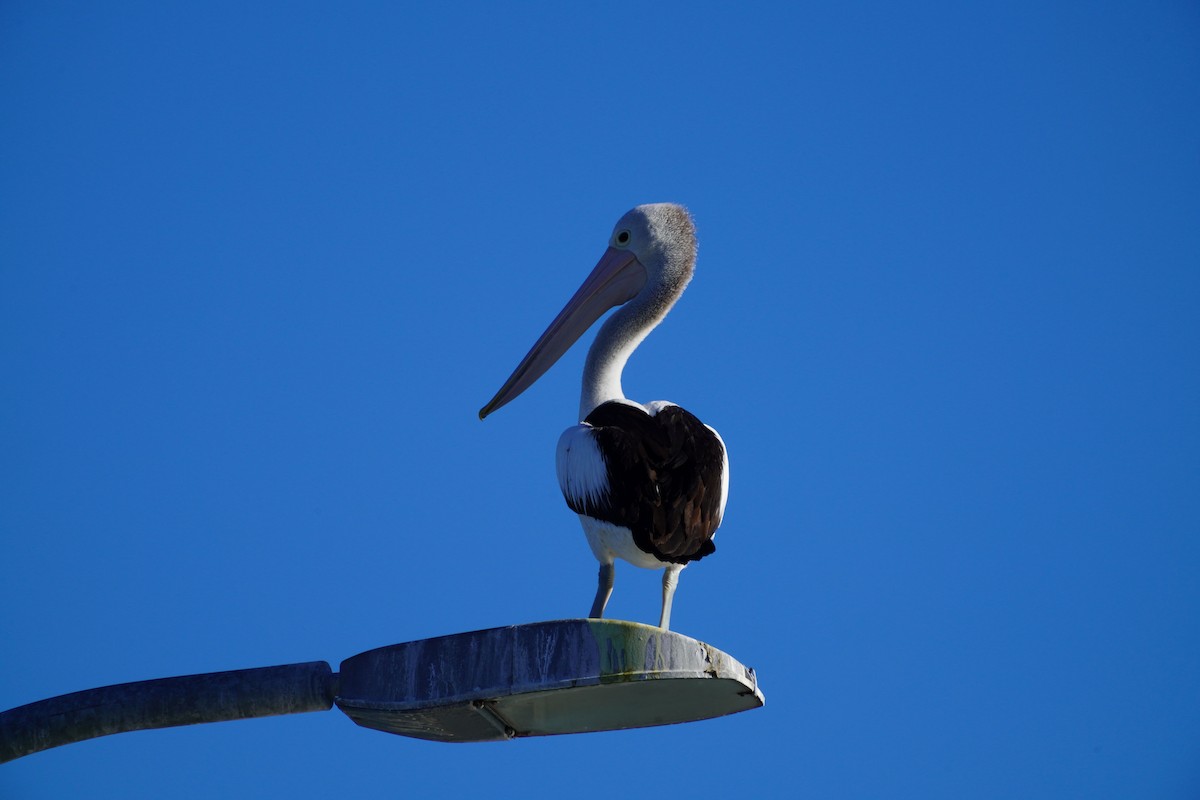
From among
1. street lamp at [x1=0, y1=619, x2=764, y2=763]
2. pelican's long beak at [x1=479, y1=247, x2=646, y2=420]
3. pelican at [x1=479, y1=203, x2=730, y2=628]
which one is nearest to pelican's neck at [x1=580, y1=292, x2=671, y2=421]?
pelican at [x1=479, y1=203, x2=730, y2=628]

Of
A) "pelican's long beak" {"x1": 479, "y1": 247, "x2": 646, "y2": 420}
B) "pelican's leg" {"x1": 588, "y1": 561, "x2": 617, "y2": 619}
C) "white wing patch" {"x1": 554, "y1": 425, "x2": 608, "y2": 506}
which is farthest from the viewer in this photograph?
"pelican's long beak" {"x1": 479, "y1": 247, "x2": 646, "y2": 420}

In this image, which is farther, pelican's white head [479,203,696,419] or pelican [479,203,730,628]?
pelican's white head [479,203,696,419]

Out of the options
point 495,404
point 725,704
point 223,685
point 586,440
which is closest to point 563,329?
point 495,404

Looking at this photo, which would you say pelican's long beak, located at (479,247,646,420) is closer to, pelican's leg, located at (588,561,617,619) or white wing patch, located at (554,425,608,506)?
white wing patch, located at (554,425,608,506)

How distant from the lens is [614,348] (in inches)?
338

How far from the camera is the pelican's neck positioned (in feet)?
27.5

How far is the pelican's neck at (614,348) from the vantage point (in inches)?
330

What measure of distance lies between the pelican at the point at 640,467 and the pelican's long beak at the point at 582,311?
0.62 feet

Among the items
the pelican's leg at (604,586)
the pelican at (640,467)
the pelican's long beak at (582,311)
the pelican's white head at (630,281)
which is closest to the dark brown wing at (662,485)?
the pelican at (640,467)

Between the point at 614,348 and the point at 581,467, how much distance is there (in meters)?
1.24

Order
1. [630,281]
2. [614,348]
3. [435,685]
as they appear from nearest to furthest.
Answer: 1. [435,685]
2. [614,348]
3. [630,281]

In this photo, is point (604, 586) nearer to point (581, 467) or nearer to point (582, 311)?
point (581, 467)

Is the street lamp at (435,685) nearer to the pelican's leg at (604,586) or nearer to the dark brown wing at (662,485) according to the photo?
the dark brown wing at (662,485)

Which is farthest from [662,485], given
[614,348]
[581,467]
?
[614,348]
